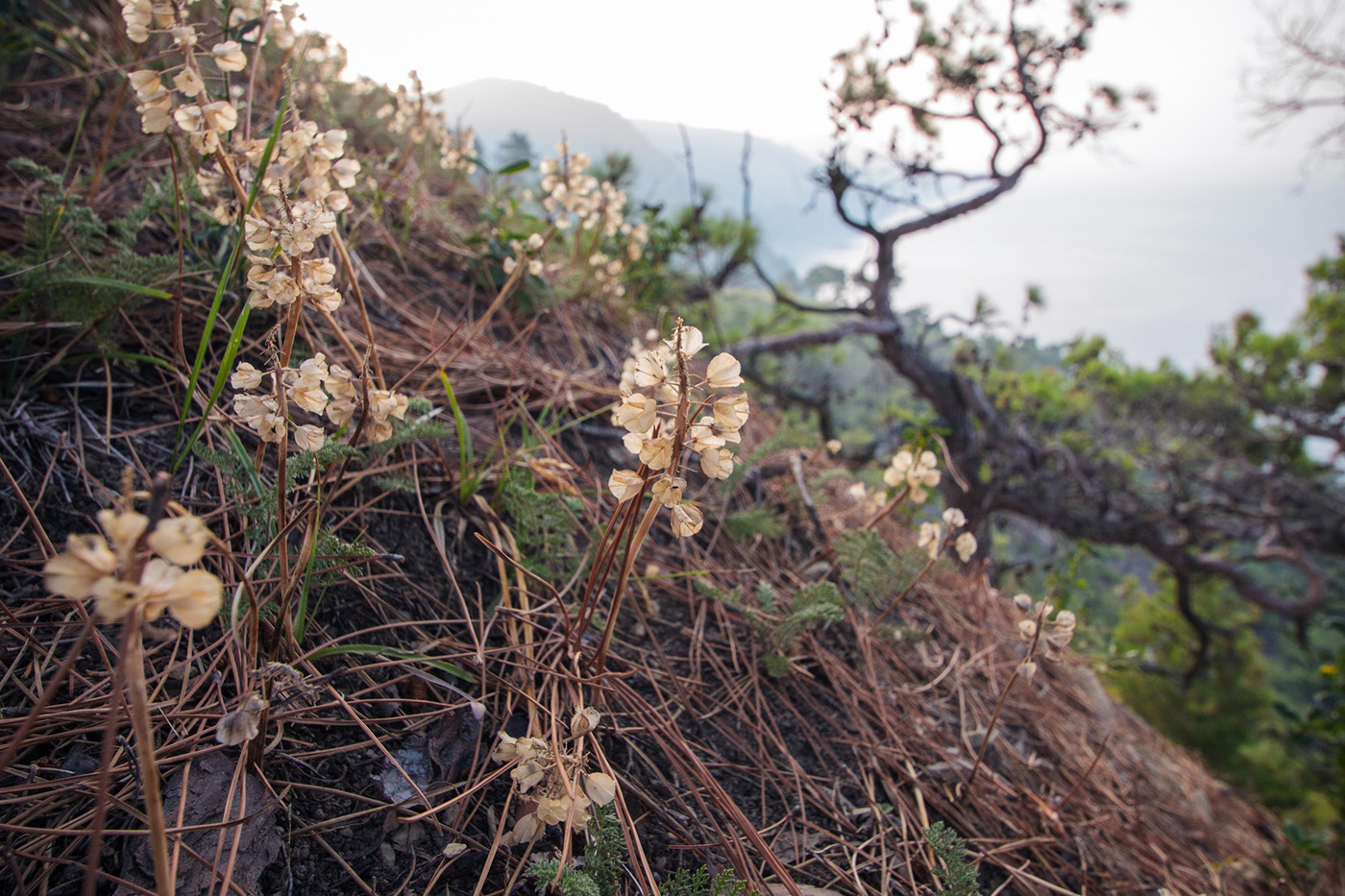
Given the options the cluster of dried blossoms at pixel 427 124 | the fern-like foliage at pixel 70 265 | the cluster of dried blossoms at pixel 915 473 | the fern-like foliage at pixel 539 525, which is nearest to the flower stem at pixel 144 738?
the fern-like foliage at pixel 539 525

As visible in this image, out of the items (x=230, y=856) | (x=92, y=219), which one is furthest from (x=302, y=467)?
(x=92, y=219)

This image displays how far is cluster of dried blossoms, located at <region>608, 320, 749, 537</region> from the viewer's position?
819mm

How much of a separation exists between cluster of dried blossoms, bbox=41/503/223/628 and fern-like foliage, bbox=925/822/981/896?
120cm

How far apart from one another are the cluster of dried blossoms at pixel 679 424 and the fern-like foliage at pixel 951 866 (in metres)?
0.81

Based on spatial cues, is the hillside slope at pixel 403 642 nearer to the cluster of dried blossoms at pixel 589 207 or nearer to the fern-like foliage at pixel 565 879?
the fern-like foliage at pixel 565 879

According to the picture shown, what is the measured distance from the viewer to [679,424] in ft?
2.73

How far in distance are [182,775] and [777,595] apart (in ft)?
4.40

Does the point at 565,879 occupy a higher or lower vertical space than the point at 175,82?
lower

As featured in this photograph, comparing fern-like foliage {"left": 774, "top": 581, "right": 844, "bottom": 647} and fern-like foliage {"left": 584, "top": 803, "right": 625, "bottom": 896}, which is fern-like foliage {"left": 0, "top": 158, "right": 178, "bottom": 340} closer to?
fern-like foliage {"left": 584, "top": 803, "right": 625, "bottom": 896}

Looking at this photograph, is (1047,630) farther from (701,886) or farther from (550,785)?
(550,785)

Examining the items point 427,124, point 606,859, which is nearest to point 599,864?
point 606,859

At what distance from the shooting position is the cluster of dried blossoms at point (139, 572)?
50cm

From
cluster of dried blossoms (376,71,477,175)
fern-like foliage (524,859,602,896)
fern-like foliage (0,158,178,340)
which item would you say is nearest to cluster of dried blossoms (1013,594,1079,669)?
fern-like foliage (524,859,602,896)

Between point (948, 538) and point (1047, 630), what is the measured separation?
1.08 ft
